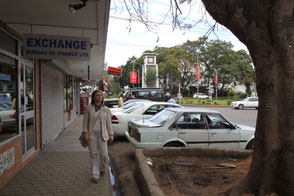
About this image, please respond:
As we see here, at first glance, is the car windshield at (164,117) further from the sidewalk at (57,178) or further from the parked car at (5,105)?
the parked car at (5,105)

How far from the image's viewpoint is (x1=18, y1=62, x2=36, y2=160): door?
5305 millimetres

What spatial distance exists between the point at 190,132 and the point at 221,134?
87 cm

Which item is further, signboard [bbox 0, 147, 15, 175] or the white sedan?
the white sedan

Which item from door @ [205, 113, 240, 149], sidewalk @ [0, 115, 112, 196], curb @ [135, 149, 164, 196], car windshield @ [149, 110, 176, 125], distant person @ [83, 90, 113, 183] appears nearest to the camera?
curb @ [135, 149, 164, 196]

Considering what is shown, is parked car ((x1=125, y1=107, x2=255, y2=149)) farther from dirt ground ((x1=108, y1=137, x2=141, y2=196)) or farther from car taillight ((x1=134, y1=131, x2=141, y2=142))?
dirt ground ((x1=108, y1=137, x2=141, y2=196))

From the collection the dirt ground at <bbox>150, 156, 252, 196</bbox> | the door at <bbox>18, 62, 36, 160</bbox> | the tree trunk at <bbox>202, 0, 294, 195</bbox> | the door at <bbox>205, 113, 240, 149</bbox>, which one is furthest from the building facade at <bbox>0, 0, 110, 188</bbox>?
the door at <bbox>205, 113, 240, 149</bbox>

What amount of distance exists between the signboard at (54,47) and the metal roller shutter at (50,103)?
2066 millimetres

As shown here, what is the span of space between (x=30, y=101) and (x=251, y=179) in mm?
5397

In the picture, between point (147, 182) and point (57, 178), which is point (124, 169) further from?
point (147, 182)

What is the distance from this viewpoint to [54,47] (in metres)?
5.21

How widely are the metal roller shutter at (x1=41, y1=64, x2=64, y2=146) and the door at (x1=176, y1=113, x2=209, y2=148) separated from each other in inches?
164

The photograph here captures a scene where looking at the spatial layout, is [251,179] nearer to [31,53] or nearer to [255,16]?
[255,16]

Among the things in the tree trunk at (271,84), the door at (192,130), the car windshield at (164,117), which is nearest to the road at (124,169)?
the car windshield at (164,117)

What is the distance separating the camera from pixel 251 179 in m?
2.99
